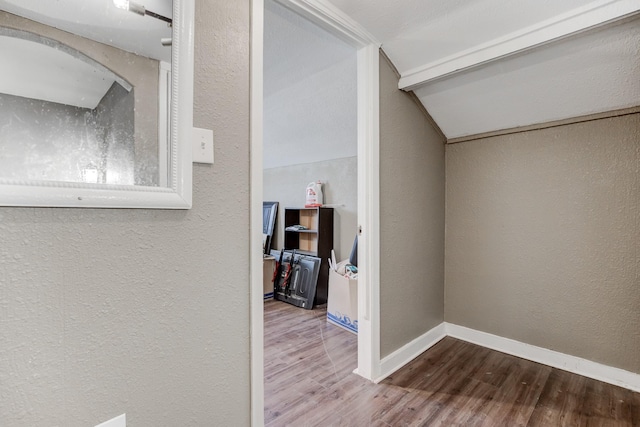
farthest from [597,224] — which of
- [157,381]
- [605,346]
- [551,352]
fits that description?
[157,381]

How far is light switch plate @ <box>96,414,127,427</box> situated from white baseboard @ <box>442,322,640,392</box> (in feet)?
7.90

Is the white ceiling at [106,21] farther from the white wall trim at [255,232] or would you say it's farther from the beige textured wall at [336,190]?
the beige textured wall at [336,190]

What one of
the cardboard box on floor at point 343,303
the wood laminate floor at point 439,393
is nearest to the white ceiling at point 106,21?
the wood laminate floor at point 439,393

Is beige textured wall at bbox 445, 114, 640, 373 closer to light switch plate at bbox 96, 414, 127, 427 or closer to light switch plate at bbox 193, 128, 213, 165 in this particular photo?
light switch plate at bbox 193, 128, 213, 165

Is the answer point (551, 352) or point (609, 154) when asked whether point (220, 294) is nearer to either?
point (551, 352)

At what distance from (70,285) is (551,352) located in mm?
2731

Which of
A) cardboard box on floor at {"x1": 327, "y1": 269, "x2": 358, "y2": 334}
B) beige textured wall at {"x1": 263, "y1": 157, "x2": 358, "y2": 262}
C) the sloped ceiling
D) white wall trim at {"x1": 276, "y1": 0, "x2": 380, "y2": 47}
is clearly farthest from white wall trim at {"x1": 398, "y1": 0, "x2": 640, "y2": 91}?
cardboard box on floor at {"x1": 327, "y1": 269, "x2": 358, "y2": 334}

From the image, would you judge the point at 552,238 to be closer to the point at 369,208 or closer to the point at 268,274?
the point at 369,208

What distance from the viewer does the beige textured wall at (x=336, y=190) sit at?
3.41m

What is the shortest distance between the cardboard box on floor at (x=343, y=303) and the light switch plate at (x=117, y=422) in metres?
1.93

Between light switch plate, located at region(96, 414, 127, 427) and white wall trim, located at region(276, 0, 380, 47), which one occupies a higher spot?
white wall trim, located at region(276, 0, 380, 47)

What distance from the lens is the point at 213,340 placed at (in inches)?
43.2

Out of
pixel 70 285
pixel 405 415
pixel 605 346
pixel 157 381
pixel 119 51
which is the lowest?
pixel 405 415

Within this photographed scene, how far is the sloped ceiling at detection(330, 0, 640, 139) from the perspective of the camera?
1491 millimetres
